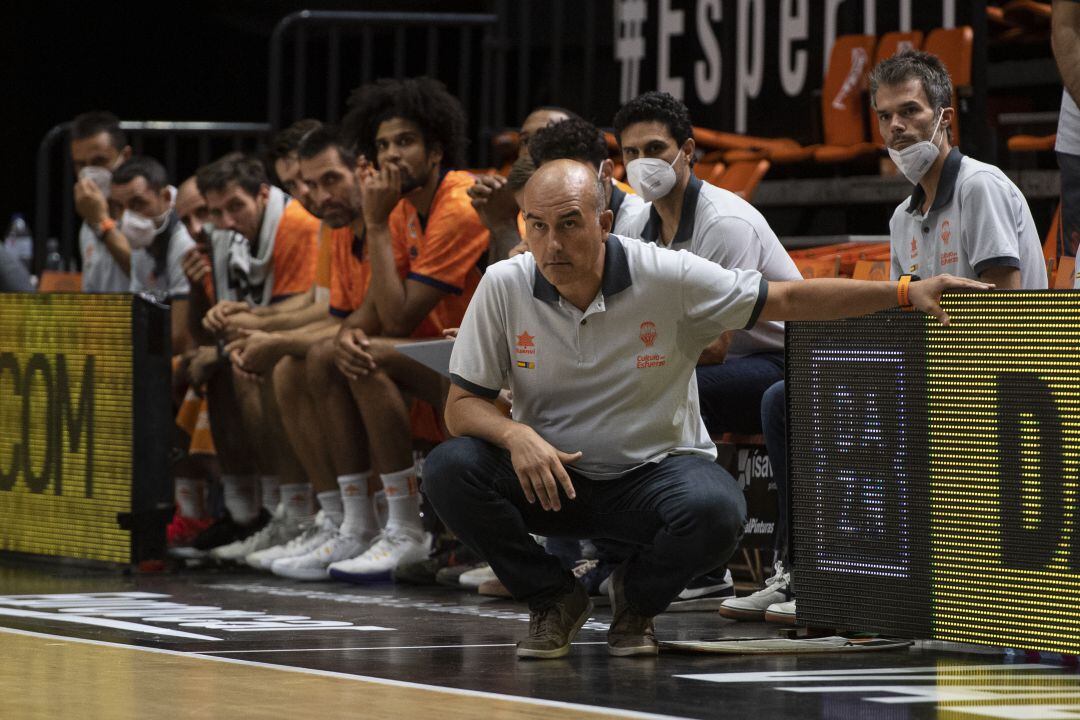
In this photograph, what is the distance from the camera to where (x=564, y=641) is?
13.3ft

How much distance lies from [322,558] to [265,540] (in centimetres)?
61

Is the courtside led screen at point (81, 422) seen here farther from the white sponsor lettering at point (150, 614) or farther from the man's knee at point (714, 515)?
the man's knee at point (714, 515)

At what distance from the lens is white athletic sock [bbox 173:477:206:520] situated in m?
7.34

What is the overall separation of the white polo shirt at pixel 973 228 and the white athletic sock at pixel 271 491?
127 inches

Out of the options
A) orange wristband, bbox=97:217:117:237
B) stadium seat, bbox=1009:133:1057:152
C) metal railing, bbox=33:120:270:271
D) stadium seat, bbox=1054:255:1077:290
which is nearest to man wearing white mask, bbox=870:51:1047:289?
stadium seat, bbox=1054:255:1077:290

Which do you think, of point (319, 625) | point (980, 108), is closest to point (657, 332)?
point (319, 625)

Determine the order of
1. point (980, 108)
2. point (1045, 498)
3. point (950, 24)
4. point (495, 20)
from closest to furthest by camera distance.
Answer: point (1045, 498) < point (980, 108) < point (950, 24) < point (495, 20)

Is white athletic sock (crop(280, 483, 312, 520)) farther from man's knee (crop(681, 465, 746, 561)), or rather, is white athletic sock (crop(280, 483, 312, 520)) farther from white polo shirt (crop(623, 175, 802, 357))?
man's knee (crop(681, 465, 746, 561))

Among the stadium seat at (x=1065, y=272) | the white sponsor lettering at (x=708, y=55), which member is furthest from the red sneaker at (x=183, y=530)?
the white sponsor lettering at (x=708, y=55)

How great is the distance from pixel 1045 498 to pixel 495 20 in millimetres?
7002

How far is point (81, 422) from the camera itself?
6387 mm

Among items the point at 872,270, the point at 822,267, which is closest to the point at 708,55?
the point at 822,267

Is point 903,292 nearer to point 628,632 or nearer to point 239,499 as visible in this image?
point 628,632

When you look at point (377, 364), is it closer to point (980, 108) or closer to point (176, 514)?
point (176, 514)
